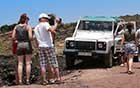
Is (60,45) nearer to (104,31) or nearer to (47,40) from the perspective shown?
(104,31)

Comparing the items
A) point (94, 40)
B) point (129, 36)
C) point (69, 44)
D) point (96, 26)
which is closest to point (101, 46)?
point (94, 40)

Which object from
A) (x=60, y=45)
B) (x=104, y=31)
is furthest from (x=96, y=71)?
(x=60, y=45)

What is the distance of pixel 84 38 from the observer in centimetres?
2056

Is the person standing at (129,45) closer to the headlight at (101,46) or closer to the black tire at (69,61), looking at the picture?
the headlight at (101,46)

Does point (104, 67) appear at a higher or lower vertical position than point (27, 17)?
lower

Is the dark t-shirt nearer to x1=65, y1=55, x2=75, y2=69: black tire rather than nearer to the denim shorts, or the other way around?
the denim shorts

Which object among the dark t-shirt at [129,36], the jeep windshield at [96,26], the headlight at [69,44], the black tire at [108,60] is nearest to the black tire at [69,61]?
the headlight at [69,44]

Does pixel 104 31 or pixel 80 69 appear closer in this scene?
pixel 80 69

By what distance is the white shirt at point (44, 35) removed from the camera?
1411 cm

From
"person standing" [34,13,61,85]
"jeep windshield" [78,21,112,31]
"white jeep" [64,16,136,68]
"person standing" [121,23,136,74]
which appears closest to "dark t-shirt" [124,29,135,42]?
"person standing" [121,23,136,74]

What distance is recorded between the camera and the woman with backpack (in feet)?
46.7

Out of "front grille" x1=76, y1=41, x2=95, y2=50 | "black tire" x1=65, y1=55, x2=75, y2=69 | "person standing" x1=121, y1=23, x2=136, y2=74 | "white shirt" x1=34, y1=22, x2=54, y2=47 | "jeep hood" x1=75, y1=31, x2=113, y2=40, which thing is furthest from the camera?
"jeep hood" x1=75, y1=31, x2=113, y2=40

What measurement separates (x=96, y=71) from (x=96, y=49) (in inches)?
54.4

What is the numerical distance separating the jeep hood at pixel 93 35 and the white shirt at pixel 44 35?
650cm
